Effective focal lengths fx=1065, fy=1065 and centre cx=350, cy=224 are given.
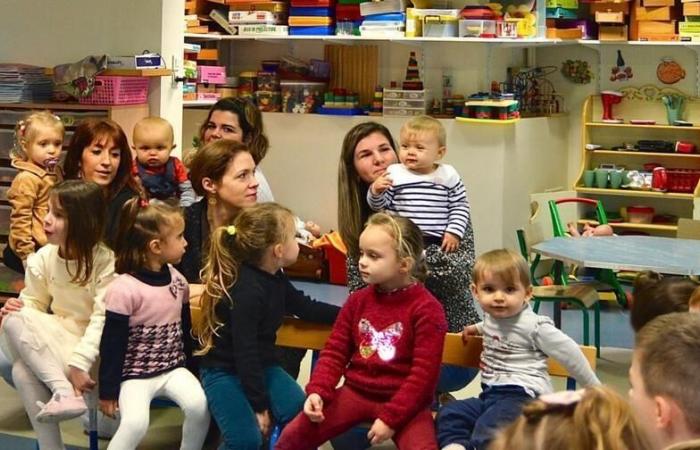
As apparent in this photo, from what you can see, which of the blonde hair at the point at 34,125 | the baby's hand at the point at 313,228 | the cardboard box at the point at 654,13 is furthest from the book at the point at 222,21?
the blonde hair at the point at 34,125

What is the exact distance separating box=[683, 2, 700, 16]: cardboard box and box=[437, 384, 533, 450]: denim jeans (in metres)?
4.86

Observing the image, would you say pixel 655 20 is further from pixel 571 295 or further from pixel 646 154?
pixel 571 295

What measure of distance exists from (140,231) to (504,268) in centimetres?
117

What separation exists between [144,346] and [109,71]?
8.75ft

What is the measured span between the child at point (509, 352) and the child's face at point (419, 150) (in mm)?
753

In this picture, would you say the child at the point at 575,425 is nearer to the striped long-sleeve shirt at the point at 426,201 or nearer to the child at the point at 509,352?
the child at the point at 509,352

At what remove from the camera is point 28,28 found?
6.06 meters

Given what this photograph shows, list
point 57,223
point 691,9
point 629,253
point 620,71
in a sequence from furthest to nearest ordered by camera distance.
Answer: point 620,71 → point 691,9 → point 629,253 → point 57,223

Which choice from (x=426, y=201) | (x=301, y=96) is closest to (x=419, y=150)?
(x=426, y=201)

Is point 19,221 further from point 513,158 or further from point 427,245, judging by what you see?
point 513,158

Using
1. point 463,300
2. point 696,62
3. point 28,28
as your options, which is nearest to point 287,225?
point 463,300

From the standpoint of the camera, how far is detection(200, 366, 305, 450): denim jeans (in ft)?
10.7

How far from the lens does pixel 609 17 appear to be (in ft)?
24.4

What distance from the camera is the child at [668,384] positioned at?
1960mm
